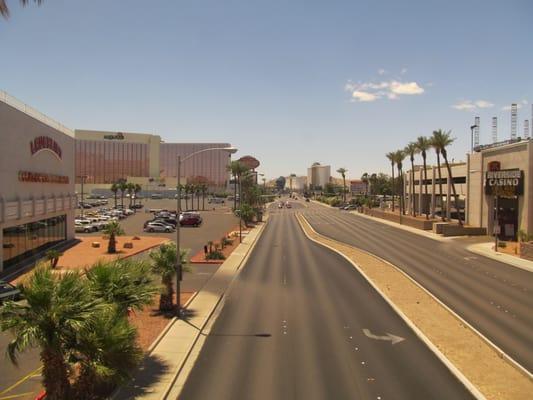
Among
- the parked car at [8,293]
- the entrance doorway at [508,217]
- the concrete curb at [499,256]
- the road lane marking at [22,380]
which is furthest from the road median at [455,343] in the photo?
the entrance doorway at [508,217]

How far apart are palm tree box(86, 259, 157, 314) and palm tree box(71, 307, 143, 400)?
2133mm

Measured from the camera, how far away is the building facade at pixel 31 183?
34.4 meters

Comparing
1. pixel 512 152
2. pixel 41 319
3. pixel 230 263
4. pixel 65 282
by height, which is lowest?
pixel 230 263

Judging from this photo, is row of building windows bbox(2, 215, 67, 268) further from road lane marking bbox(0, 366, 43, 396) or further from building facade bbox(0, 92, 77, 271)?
road lane marking bbox(0, 366, 43, 396)

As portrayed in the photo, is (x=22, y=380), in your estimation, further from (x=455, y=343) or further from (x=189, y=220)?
(x=189, y=220)

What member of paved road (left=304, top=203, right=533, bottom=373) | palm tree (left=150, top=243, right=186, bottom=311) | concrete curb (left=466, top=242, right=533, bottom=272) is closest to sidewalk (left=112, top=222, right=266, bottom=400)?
palm tree (left=150, top=243, right=186, bottom=311)

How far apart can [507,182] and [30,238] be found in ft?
167

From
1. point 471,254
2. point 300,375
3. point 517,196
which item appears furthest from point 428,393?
point 517,196

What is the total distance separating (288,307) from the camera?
81.0ft

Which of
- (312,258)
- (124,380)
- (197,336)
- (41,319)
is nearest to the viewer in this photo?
(41,319)

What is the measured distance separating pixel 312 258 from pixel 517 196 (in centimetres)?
2859

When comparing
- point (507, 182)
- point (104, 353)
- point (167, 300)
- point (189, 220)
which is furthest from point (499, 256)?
point (189, 220)

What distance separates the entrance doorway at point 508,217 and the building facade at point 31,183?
2010 inches

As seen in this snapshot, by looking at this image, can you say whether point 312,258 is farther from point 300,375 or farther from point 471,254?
point 300,375
